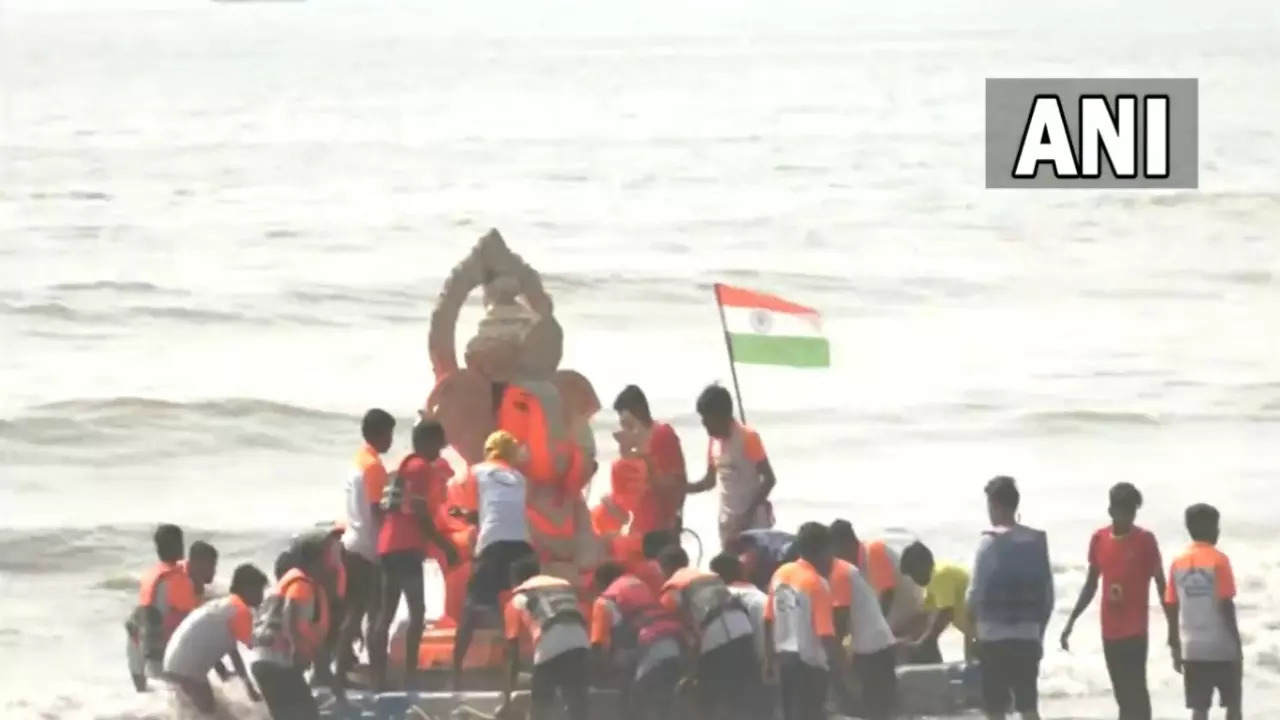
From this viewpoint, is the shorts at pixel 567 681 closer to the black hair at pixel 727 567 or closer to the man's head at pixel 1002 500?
the black hair at pixel 727 567

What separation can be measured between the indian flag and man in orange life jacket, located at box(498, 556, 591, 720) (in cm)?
263

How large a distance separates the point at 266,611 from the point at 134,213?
1414 inches

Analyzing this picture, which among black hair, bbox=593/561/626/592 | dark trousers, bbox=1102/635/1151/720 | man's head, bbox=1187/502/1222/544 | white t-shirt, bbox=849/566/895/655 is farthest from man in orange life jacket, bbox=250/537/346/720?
man's head, bbox=1187/502/1222/544

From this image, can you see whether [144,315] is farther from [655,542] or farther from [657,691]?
[657,691]

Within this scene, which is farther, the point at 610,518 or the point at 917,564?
the point at 610,518

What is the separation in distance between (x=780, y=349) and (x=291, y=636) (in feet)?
11.3

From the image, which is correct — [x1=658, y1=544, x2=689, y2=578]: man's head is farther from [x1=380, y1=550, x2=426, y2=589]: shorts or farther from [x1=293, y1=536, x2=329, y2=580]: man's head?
[x1=293, y1=536, x2=329, y2=580]: man's head

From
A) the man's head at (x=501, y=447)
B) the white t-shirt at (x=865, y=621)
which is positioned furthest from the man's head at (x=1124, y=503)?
the man's head at (x=501, y=447)

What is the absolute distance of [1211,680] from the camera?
10.2 metres

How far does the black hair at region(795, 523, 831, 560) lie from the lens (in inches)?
397

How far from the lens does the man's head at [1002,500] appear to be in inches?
402

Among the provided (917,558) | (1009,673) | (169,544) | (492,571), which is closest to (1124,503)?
(1009,673)

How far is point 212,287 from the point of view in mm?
39094

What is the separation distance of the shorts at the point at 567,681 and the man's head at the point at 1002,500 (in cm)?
169
